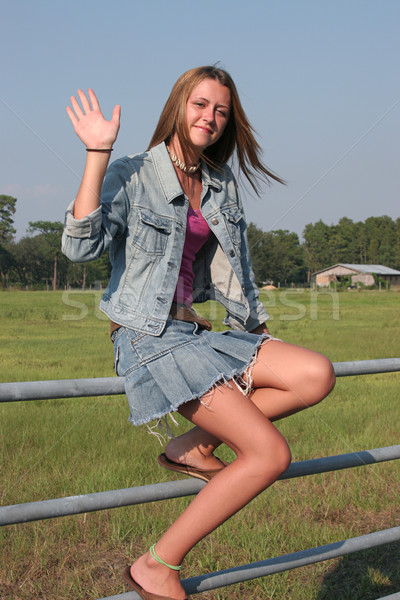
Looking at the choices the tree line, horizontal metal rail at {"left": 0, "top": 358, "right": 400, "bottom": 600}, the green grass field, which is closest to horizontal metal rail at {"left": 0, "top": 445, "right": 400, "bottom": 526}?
horizontal metal rail at {"left": 0, "top": 358, "right": 400, "bottom": 600}

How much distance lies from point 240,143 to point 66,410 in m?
5.39

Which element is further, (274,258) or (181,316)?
(274,258)

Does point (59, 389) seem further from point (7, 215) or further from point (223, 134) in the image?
point (7, 215)

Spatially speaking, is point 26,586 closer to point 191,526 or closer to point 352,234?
point 191,526

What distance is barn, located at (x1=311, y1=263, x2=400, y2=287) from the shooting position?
79.6m

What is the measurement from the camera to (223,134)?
2.41m

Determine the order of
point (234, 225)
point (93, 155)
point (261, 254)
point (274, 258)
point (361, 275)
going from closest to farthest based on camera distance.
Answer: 1. point (93, 155)
2. point (234, 225)
3. point (361, 275)
4. point (261, 254)
5. point (274, 258)

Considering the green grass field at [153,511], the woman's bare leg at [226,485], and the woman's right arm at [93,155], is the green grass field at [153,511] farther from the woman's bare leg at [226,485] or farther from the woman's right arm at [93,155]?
the woman's right arm at [93,155]

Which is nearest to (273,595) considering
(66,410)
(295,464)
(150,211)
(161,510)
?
(161,510)

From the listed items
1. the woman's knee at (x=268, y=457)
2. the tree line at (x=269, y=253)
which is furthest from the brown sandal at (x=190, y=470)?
the tree line at (x=269, y=253)

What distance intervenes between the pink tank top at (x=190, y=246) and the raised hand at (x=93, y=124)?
19.9 inches

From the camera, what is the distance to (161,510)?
3.81 meters

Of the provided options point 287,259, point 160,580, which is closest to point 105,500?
point 160,580

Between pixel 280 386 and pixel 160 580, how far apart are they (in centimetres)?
68
